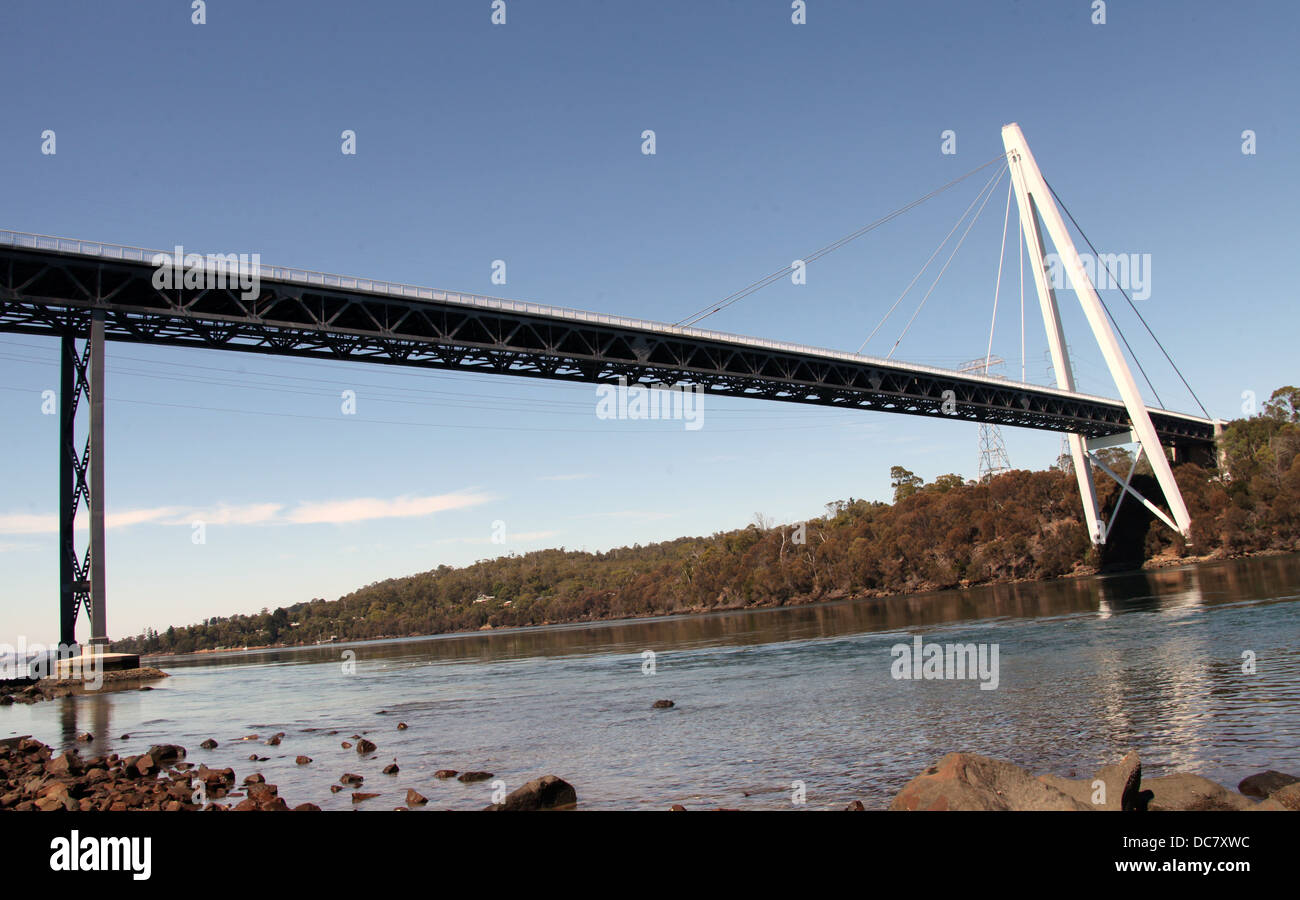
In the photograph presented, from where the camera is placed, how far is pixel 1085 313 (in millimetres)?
67750

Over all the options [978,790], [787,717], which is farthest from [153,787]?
[978,790]

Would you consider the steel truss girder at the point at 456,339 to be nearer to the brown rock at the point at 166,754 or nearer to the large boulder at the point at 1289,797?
the brown rock at the point at 166,754

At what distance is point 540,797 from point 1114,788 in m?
7.47

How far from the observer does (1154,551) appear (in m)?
83.2

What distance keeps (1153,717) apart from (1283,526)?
78393mm

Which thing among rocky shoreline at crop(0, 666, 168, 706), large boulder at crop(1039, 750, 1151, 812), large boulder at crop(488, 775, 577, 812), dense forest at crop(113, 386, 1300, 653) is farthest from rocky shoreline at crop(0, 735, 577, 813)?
dense forest at crop(113, 386, 1300, 653)

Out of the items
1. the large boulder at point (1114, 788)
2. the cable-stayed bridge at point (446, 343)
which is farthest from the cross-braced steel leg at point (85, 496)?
the large boulder at point (1114, 788)

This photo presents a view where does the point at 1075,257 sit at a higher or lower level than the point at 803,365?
higher

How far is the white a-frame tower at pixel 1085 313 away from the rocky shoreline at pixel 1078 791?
221ft

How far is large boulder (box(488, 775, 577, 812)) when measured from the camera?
11844mm

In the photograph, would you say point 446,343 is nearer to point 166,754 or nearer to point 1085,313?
point 166,754
